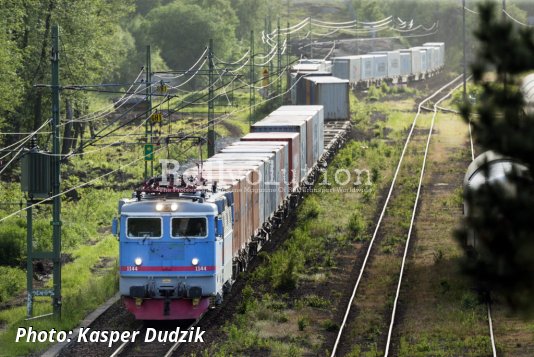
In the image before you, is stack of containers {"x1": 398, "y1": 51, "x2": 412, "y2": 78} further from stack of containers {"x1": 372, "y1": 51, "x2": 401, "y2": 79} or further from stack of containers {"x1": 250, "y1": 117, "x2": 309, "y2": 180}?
stack of containers {"x1": 250, "y1": 117, "x2": 309, "y2": 180}

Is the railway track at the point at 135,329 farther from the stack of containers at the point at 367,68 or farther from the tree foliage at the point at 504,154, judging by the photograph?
the stack of containers at the point at 367,68

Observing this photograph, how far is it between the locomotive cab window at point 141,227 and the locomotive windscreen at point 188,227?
1.23 ft

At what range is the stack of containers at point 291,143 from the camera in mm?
36625

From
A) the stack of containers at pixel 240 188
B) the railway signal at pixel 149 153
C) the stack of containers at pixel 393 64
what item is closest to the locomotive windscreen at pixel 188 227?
the stack of containers at pixel 240 188

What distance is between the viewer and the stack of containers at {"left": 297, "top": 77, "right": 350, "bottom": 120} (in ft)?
201

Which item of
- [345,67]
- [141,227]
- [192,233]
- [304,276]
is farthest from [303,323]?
[345,67]

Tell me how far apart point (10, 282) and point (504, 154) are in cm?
2148

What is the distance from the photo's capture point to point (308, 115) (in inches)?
1777

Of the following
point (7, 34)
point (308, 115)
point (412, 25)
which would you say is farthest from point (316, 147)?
point (412, 25)

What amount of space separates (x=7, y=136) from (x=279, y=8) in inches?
4238

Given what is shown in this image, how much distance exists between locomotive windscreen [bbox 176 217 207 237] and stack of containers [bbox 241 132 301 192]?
43.6 ft

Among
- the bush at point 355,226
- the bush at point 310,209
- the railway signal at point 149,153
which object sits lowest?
the bush at point 355,226

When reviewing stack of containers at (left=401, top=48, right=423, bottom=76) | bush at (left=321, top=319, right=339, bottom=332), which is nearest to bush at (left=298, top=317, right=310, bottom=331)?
bush at (left=321, top=319, right=339, bottom=332)

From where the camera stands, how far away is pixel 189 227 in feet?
75.9
